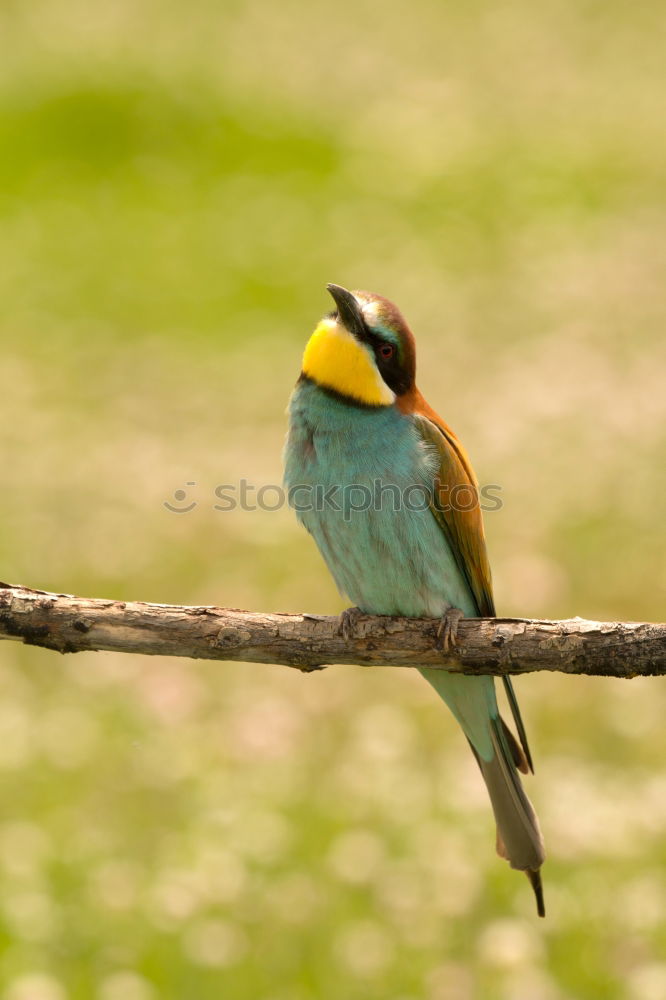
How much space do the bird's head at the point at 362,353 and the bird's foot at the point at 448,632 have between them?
66cm

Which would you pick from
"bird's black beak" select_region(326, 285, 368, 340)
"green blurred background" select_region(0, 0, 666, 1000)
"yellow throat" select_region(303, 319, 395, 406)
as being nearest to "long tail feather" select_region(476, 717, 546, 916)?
"green blurred background" select_region(0, 0, 666, 1000)

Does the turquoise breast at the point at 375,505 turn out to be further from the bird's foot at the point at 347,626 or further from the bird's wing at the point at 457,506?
the bird's foot at the point at 347,626

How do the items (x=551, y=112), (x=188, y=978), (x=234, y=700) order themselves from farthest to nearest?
(x=551, y=112)
(x=234, y=700)
(x=188, y=978)

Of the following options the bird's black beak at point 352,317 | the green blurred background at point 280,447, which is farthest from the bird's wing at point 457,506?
the green blurred background at point 280,447

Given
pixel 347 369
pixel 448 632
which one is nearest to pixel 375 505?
pixel 347 369

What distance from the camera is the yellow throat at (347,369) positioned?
3.19 metres

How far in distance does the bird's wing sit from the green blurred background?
76cm

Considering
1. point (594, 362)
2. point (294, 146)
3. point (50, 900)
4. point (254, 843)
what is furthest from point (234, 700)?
point (294, 146)

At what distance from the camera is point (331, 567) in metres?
3.26

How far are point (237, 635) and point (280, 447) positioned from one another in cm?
439

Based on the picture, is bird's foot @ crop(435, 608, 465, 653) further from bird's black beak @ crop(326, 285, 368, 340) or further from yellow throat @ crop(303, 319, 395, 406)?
bird's black beak @ crop(326, 285, 368, 340)

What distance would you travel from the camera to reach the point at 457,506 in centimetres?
324

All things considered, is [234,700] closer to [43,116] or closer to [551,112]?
[43,116]

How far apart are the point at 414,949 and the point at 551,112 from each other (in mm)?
9634
